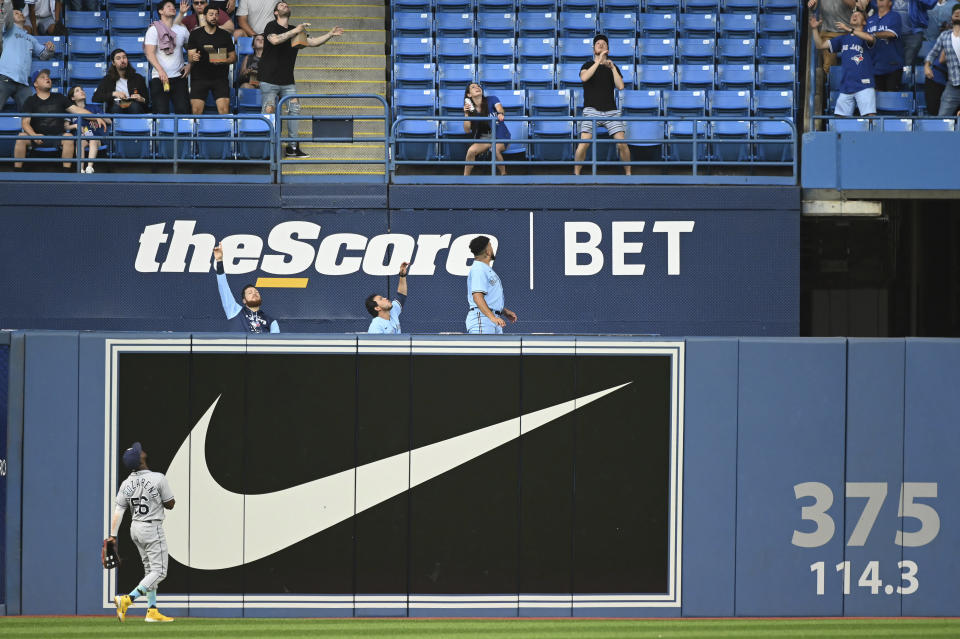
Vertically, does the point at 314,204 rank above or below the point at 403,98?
below

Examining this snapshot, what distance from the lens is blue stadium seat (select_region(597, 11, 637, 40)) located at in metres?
18.7

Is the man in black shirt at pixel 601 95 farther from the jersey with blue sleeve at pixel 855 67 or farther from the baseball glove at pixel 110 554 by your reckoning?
the baseball glove at pixel 110 554

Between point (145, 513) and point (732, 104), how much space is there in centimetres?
1072

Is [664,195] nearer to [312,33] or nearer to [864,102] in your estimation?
[864,102]

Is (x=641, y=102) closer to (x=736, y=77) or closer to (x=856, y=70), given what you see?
(x=736, y=77)

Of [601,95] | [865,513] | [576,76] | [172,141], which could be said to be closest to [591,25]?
[576,76]

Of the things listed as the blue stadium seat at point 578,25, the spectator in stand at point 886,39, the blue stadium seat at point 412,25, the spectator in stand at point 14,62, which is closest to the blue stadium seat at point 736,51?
the spectator in stand at point 886,39

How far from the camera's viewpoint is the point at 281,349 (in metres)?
11.0

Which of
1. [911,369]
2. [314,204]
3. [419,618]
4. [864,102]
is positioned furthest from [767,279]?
[419,618]

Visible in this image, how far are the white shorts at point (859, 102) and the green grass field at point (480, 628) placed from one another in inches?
317

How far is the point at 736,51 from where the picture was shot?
18.4 m

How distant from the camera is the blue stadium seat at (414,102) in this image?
17734mm

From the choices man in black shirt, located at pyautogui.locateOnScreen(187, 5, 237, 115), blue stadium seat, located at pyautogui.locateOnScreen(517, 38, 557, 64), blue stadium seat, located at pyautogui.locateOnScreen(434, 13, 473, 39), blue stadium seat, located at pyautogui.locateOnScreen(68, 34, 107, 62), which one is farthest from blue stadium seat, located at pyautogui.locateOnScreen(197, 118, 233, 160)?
blue stadium seat, located at pyautogui.locateOnScreen(517, 38, 557, 64)

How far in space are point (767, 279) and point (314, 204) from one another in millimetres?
Answer: 5895
